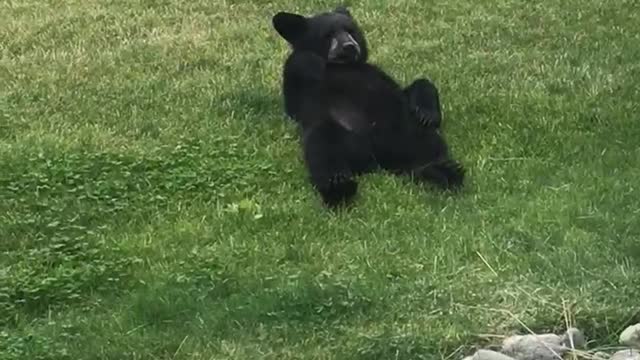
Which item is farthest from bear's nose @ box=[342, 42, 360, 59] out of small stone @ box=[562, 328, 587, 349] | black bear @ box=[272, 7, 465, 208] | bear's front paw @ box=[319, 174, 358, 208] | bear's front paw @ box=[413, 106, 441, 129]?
small stone @ box=[562, 328, 587, 349]

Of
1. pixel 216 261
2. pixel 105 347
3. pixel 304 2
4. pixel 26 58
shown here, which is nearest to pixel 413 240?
pixel 216 261

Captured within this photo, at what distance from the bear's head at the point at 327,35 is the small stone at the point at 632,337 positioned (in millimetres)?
2746

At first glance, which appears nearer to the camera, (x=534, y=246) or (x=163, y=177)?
(x=534, y=246)

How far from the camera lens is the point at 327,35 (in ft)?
22.8

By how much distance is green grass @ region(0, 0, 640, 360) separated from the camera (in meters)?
4.84

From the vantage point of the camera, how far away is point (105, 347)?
4.74 metres

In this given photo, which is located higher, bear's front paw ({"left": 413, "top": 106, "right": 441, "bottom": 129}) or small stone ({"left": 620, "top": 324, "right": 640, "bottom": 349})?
bear's front paw ({"left": 413, "top": 106, "right": 441, "bottom": 129})

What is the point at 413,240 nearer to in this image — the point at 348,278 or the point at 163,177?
the point at 348,278

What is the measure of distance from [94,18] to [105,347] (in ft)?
18.7

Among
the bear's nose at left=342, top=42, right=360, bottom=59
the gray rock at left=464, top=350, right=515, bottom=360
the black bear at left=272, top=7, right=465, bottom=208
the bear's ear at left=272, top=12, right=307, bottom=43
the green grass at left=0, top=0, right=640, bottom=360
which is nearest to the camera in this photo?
the gray rock at left=464, top=350, right=515, bottom=360

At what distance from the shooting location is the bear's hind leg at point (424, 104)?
6555mm

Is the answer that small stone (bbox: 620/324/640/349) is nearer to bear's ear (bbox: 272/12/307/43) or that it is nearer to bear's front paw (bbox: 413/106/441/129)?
bear's front paw (bbox: 413/106/441/129)

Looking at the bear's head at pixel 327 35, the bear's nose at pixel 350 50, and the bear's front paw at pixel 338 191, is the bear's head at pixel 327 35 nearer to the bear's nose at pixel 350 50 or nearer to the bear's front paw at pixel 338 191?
the bear's nose at pixel 350 50

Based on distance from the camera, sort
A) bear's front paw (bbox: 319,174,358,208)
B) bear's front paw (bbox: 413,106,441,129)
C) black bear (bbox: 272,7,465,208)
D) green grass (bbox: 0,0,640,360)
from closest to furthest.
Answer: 1. green grass (bbox: 0,0,640,360)
2. bear's front paw (bbox: 319,174,358,208)
3. black bear (bbox: 272,7,465,208)
4. bear's front paw (bbox: 413,106,441,129)
